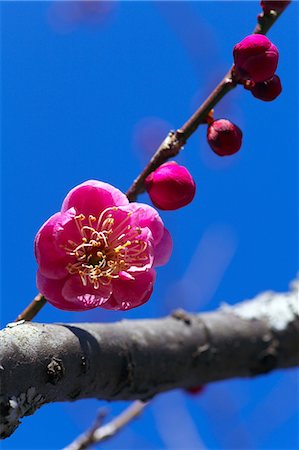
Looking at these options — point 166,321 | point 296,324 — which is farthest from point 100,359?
point 296,324

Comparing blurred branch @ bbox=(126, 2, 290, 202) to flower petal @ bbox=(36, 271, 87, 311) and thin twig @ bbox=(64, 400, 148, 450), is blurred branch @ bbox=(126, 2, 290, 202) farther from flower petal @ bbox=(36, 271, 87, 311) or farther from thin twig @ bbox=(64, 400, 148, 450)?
thin twig @ bbox=(64, 400, 148, 450)

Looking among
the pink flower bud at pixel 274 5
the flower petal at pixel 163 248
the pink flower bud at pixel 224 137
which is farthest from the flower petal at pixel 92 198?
the pink flower bud at pixel 274 5

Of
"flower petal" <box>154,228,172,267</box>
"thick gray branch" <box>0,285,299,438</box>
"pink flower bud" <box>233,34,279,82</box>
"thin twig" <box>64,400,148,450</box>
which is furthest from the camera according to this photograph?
"thin twig" <box>64,400,148,450</box>

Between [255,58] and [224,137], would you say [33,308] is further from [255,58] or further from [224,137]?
[255,58]

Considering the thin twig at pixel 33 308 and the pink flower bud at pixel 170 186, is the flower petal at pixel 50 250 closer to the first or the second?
the thin twig at pixel 33 308

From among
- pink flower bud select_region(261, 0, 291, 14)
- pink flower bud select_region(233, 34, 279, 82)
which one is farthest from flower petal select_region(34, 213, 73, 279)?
pink flower bud select_region(261, 0, 291, 14)

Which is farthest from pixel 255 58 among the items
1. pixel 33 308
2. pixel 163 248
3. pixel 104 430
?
pixel 104 430
